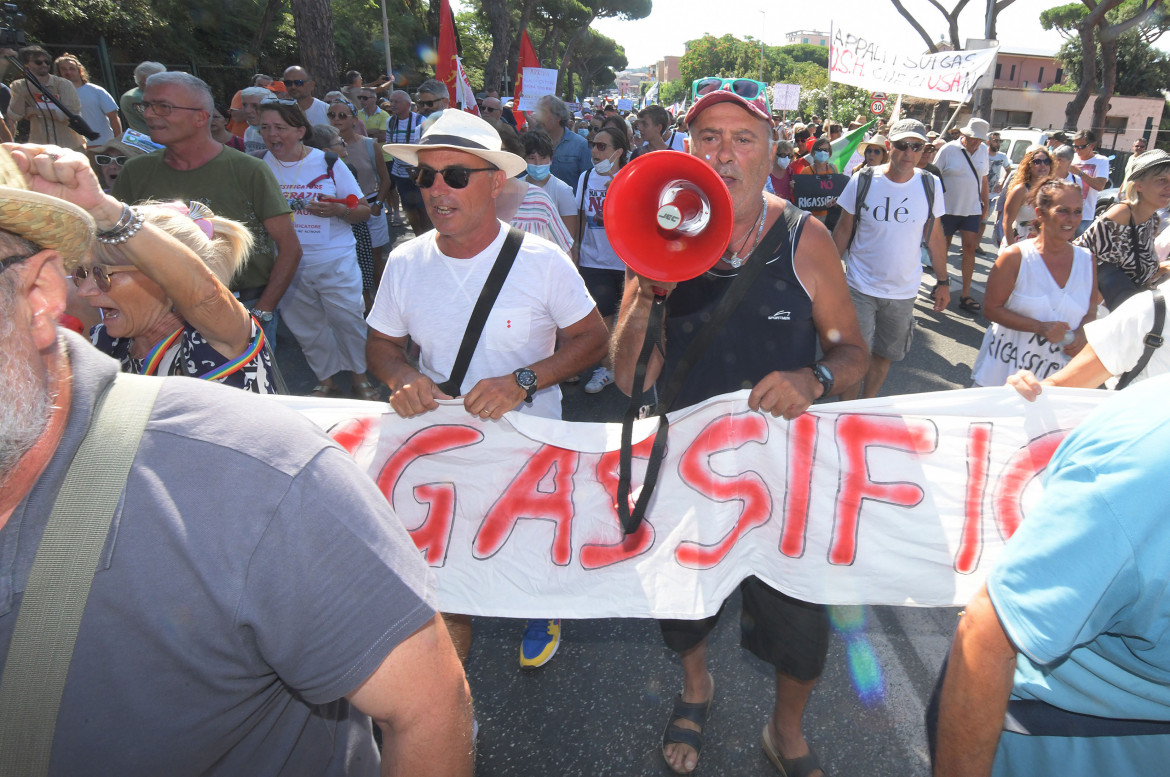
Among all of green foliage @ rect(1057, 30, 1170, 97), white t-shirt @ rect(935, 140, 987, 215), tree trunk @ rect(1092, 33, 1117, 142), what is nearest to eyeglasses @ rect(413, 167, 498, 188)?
white t-shirt @ rect(935, 140, 987, 215)

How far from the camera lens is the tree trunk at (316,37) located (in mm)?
10898

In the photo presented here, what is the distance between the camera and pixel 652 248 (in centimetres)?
180

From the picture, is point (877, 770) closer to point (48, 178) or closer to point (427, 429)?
point (427, 429)

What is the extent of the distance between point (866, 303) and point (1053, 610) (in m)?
3.70

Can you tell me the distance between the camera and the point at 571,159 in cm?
649

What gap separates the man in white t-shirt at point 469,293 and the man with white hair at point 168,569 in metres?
1.31

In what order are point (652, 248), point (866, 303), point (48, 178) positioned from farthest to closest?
point (866, 303)
point (652, 248)
point (48, 178)

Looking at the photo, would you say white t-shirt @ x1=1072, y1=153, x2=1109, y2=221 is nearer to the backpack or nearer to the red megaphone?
the backpack

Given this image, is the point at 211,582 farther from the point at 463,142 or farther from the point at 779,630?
the point at 463,142

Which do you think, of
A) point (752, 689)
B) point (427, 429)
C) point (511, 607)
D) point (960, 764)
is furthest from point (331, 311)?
point (960, 764)

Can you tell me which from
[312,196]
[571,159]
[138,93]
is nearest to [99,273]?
[312,196]

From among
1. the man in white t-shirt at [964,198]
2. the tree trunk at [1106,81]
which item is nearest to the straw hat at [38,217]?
the man in white t-shirt at [964,198]

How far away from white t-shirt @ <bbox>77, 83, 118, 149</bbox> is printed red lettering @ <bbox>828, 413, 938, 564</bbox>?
28.9 ft

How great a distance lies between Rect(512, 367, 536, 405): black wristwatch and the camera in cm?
218
